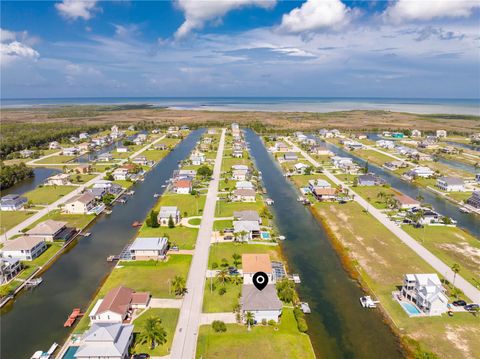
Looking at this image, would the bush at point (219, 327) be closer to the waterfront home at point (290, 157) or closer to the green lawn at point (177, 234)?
the green lawn at point (177, 234)

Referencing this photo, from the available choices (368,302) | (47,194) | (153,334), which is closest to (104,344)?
(153,334)

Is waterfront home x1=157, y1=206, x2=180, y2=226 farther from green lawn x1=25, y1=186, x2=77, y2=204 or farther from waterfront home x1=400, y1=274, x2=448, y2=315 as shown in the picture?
waterfront home x1=400, y1=274, x2=448, y2=315

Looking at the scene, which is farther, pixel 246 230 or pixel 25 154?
pixel 25 154

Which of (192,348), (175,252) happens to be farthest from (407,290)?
(175,252)

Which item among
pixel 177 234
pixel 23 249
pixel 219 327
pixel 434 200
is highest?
pixel 23 249

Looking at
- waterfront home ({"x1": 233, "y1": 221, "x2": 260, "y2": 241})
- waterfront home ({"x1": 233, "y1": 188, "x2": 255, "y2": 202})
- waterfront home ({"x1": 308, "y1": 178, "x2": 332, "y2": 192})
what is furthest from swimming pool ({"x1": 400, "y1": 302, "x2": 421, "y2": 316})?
waterfront home ({"x1": 308, "y1": 178, "x2": 332, "y2": 192})

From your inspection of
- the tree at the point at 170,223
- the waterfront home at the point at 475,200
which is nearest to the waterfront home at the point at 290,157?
the waterfront home at the point at 475,200

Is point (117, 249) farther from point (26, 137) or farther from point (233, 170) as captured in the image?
point (26, 137)

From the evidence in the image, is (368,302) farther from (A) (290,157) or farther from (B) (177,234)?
(A) (290,157)
